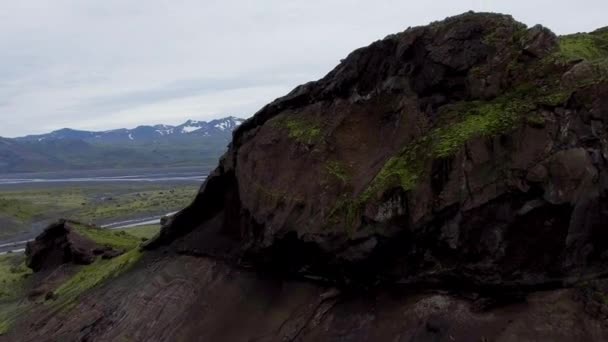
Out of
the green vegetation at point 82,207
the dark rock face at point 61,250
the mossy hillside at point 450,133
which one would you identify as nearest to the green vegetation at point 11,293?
the dark rock face at point 61,250

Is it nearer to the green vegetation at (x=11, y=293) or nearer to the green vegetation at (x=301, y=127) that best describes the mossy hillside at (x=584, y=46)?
the green vegetation at (x=301, y=127)

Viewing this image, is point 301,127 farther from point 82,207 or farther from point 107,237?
point 82,207

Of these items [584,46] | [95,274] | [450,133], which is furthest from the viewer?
[95,274]

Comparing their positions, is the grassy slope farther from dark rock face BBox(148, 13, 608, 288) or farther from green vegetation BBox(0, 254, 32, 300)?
dark rock face BBox(148, 13, 608, 288)

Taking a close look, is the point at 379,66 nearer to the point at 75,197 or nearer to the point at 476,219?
the point at 476,219

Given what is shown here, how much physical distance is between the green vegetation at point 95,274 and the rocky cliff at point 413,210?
1.97 meters

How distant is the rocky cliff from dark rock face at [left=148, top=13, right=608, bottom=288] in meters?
0.05

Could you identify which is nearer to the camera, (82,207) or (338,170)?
(338,170)

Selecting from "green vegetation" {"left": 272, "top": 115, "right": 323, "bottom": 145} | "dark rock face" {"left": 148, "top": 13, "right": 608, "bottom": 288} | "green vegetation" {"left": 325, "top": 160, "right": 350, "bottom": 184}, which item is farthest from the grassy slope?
"green vegetation" {"left": 325, "top": 160, "right": 350, "bottom": 184}

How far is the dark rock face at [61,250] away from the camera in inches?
1416

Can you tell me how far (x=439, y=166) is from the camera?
57.8 ft

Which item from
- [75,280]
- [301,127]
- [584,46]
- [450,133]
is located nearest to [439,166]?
[450,133]

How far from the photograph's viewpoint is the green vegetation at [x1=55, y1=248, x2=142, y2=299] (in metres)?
28.3

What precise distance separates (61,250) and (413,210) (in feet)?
91.1
